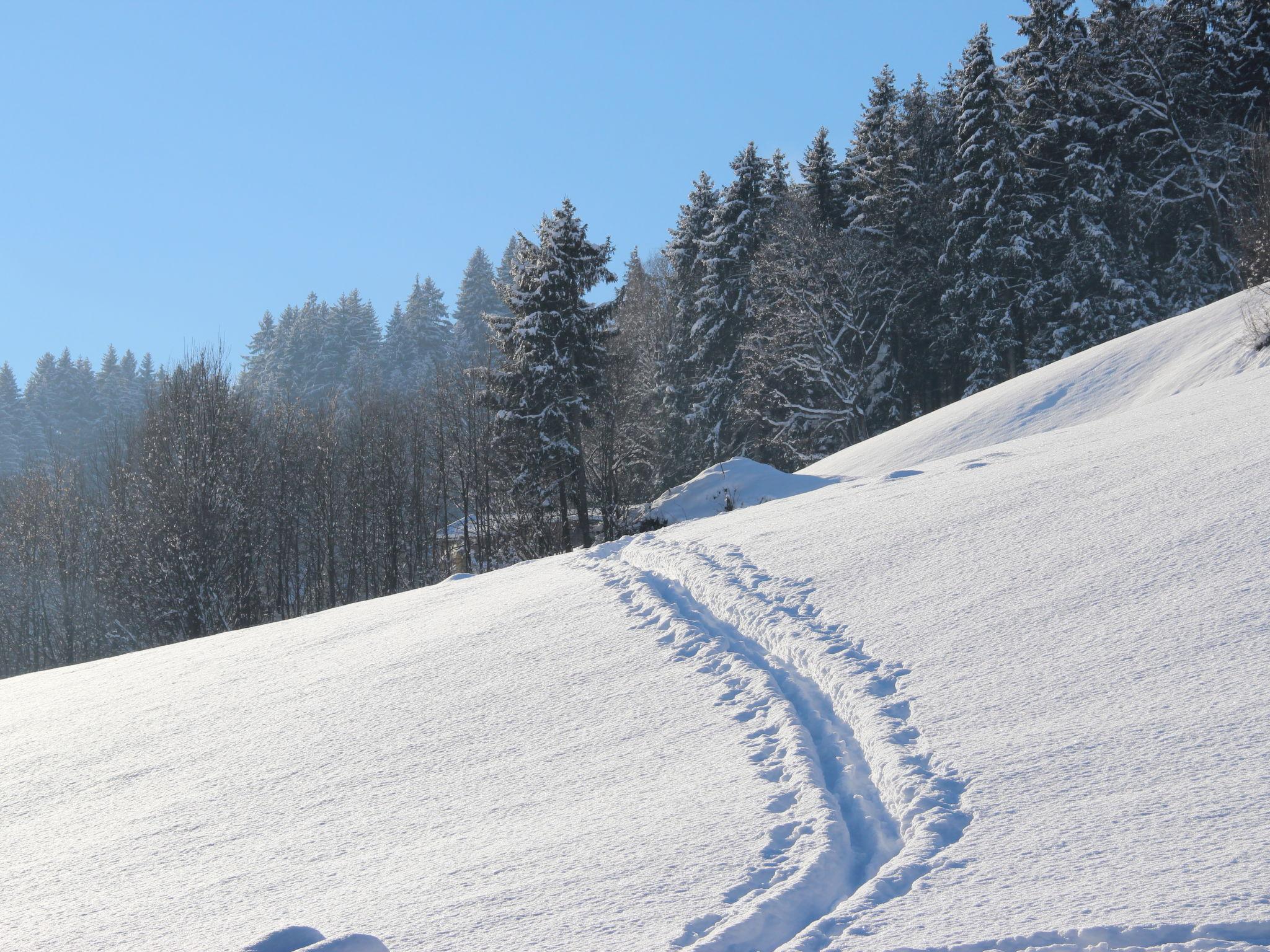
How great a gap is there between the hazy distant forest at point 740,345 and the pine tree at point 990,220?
106mm

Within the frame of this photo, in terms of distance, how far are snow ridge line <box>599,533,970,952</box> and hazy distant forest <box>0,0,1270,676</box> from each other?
56.3 feet

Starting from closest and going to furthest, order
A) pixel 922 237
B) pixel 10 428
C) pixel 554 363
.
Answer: pixel 554 363 → pixel 922 237 → pixel 10 428

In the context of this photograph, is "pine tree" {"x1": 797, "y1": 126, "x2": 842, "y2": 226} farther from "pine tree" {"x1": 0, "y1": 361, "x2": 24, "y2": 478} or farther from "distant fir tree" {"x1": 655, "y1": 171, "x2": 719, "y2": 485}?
"pine tree" {"x1": 0, "y1": 361, "x2": 24, "y2": 478}

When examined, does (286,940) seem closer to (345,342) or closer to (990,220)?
(990,220)

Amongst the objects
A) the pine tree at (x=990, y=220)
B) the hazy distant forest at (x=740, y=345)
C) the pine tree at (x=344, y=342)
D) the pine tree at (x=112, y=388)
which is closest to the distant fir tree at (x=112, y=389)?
the pine tree at (x=112, y=388)

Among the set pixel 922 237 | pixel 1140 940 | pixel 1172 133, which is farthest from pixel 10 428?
pixel 1140 940

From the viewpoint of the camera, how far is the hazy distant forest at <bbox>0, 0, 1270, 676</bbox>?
2728 centimetres

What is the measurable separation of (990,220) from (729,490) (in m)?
15.3

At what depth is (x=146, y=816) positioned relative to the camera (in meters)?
6.72

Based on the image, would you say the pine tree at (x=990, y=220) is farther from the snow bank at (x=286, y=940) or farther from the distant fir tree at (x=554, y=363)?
the snow bank at (x=286, y=940)

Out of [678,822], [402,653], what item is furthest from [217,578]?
[678,822]

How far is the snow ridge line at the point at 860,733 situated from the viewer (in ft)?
14.0

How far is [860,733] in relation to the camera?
236 inches

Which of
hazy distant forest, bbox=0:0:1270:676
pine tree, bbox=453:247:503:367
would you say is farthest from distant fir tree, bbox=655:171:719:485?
pine tree, bbox=453:247:503:367
